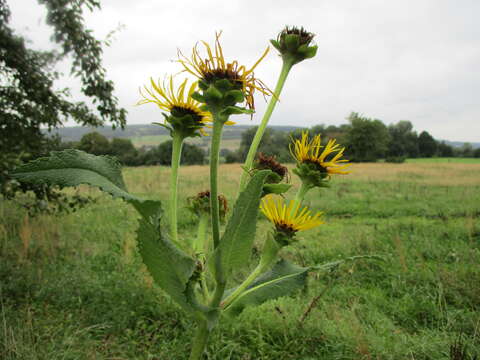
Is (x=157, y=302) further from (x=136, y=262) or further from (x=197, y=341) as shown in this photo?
(x=197, y=341)

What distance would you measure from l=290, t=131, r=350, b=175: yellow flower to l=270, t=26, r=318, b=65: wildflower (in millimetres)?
263

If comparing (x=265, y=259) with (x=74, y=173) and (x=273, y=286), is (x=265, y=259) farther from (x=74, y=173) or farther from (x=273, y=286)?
(x=74, y=173)

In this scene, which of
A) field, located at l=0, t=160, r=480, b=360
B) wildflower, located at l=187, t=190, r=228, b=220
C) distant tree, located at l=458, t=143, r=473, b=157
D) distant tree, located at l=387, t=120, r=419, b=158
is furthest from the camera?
distant tree, located at l=458, t=143, r=473, b=157

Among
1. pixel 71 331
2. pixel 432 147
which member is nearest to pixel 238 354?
pixel 71 331

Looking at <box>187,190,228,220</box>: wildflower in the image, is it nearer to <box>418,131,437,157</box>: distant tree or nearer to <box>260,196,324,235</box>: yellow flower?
<box>260,196,324,235</box>: yellow flower

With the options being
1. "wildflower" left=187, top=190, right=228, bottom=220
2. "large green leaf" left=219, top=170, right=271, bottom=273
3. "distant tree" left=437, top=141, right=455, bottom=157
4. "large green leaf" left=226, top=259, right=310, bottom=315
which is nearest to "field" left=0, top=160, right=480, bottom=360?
"wildflower" left=187, top=190, right=228, bottom=220

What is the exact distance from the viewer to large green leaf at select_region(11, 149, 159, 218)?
806mm

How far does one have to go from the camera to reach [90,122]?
462cm

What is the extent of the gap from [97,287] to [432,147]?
8402cm

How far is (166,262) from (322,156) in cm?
63

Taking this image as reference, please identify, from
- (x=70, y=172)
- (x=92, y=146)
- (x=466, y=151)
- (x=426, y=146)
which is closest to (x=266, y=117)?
(x=70, y=172)

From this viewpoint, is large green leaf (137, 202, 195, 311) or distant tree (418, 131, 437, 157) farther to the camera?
distant tree (418, 131, 437, 157)

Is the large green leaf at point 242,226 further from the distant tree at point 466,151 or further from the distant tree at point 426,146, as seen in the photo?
the distant tree at point 466,151

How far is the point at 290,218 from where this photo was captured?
1.07 meters
